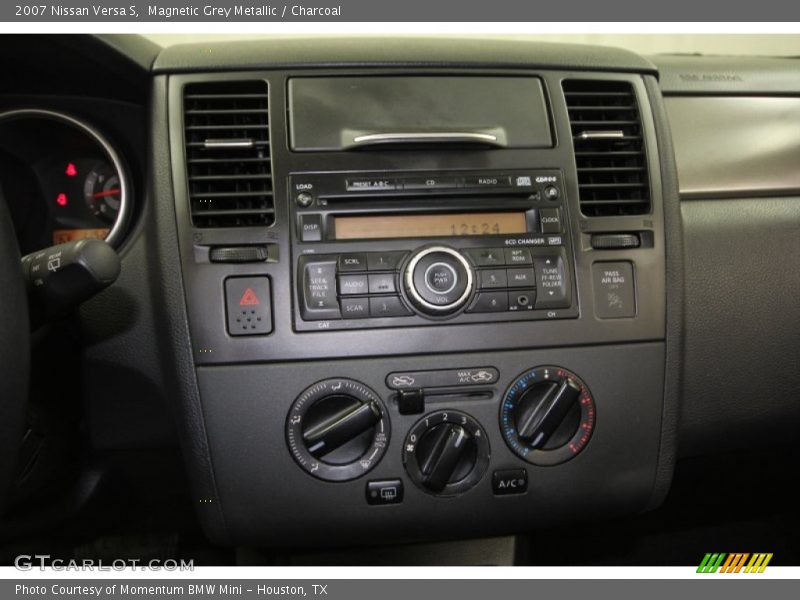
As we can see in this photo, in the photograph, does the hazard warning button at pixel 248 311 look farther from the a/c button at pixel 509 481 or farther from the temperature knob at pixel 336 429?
the a/c button at pixel 509 481

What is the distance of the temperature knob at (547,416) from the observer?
96 cm

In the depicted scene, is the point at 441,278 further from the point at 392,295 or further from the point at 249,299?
the point at 249,299

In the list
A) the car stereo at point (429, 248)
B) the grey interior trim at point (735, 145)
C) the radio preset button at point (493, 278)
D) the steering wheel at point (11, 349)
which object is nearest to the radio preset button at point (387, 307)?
the car stereo at point (429, 248)

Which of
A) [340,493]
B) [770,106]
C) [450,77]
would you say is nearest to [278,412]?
[340,493]

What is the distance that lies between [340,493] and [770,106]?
963mm

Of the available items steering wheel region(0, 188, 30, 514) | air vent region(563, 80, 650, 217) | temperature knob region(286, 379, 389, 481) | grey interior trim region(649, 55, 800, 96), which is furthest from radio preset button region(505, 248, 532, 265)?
steering wheel region(0, 188, 30, 514)

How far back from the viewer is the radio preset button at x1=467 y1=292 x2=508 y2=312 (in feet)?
3.11

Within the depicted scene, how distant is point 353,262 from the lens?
93 centimetres

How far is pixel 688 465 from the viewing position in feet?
4.09

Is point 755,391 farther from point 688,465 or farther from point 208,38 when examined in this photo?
point 208,38

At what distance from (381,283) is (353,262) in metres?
0.05

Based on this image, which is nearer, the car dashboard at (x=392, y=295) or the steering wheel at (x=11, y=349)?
the steering wheel at (x=11, y=349)

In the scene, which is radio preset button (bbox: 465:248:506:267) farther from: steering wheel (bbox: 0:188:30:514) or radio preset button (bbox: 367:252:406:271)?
steering wheel (bbox: 0:188:30:514)

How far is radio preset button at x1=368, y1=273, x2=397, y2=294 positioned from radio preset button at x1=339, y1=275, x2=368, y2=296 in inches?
0.5
